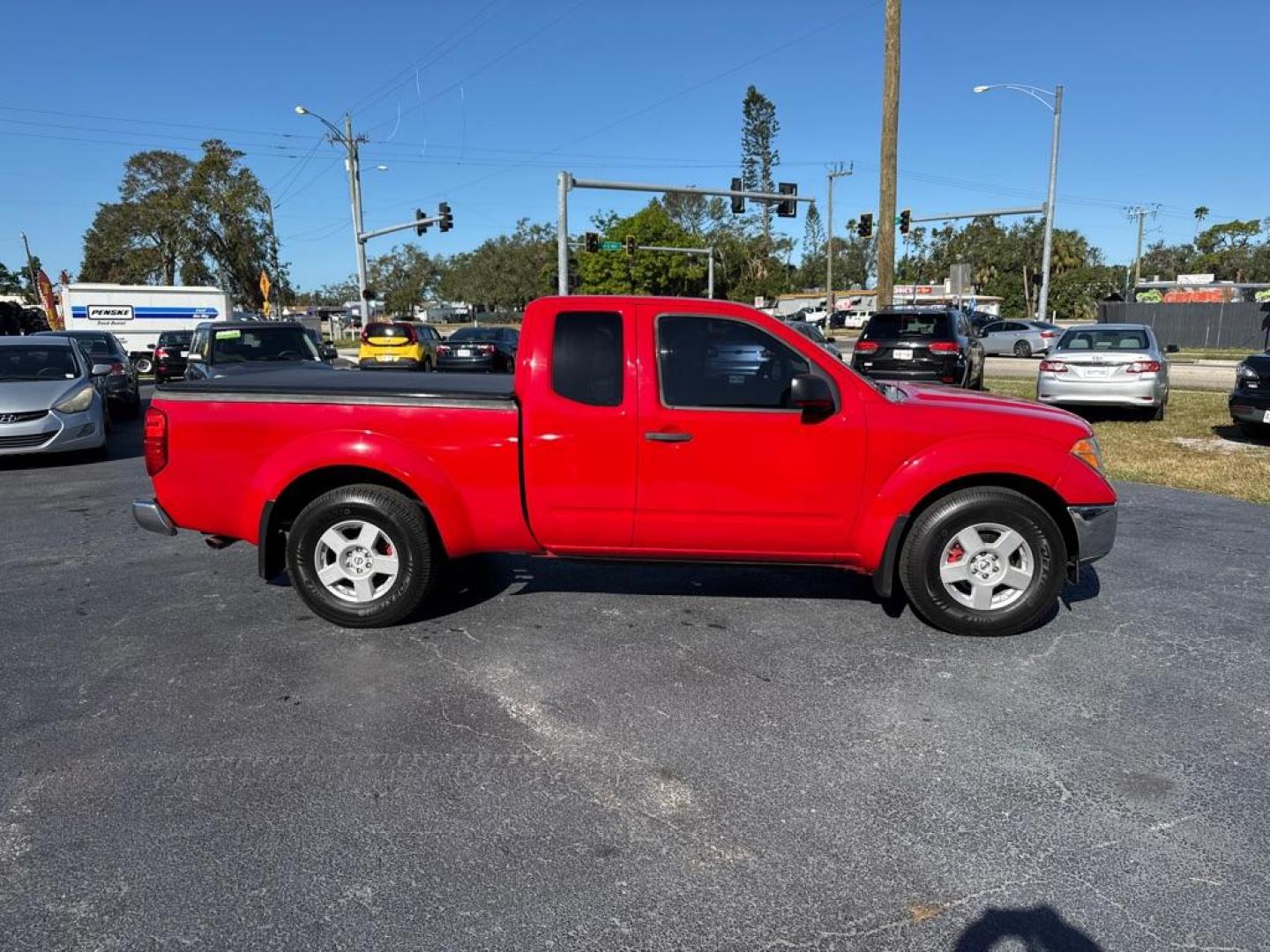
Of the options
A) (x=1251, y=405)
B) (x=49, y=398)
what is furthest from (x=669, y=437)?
(x=1251, y=405)

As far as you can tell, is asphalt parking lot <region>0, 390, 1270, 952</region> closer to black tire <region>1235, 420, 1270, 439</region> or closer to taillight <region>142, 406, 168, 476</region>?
taillight <region>142, 406, 168, 476</region>

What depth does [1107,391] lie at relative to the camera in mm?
12586

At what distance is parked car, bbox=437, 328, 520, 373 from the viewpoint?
73.5ft

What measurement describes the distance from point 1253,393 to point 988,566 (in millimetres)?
8016

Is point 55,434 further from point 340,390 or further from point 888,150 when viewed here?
point 888,150

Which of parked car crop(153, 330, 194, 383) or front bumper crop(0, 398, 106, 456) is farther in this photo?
parked car crop(153, 330, 194, 383)

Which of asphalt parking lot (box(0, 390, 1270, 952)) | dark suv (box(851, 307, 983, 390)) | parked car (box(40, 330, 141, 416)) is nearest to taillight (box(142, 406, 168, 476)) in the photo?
asphalt parking lot (box(0, 390, 1270, 952))

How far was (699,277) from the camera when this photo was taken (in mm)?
74750

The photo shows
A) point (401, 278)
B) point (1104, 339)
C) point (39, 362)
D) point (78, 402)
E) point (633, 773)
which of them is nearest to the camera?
point (633, 773)

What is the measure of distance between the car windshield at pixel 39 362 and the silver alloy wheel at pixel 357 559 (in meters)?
8.06

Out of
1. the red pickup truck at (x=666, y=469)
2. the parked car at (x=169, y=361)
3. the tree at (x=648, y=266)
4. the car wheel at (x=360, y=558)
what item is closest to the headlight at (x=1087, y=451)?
the red pickup truck at (x=666, y=469)

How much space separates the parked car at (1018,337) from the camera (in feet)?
101

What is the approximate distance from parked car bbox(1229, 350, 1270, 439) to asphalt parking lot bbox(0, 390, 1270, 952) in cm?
609

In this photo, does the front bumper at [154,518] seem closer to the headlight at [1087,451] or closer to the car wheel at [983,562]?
the car wheel at [983,562]
